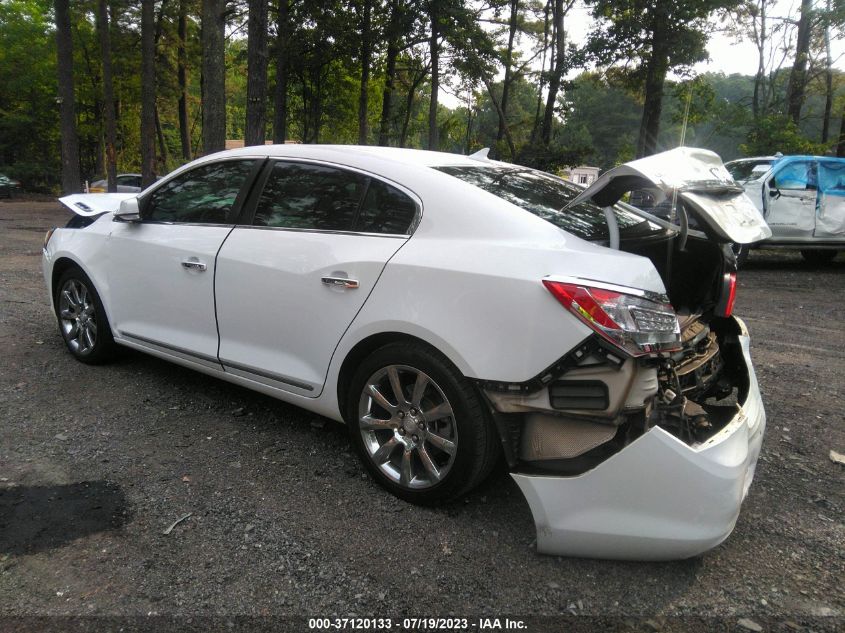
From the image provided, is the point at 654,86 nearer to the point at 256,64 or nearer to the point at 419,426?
the point at 256,64

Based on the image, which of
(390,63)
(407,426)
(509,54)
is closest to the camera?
(407,426)

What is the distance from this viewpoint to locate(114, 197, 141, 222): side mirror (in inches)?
162

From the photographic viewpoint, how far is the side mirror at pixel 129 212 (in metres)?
4.11

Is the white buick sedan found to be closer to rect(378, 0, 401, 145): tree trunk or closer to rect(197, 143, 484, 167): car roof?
rect(197, 143, 484, 167): car roof

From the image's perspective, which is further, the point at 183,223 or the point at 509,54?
the point at 509,54

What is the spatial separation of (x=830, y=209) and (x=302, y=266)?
33.8ft

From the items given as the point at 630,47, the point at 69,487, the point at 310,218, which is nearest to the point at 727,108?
the point at 630,47

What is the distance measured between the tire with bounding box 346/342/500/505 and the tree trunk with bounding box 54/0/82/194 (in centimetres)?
1897

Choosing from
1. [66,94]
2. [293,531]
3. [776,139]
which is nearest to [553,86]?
[776,139]

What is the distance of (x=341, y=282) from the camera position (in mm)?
2908

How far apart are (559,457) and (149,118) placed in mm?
19420

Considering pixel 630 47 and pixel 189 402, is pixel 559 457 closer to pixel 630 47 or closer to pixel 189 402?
pixel 189 402

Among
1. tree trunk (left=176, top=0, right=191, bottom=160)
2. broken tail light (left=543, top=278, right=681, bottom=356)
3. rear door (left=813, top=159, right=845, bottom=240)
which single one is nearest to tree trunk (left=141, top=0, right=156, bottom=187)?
tree trunk (left=176, top=0, right=191, bottom=160)

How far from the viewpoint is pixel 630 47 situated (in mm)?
18281
